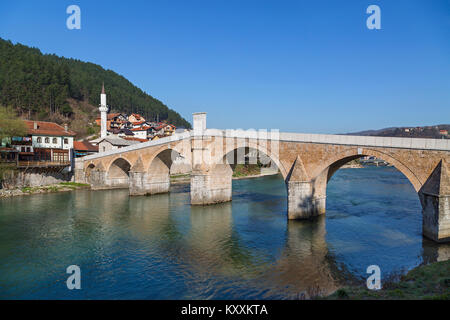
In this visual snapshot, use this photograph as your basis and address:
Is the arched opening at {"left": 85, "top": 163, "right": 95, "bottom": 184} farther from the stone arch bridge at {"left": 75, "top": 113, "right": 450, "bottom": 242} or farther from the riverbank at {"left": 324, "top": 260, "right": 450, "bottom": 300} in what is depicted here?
the riverbank at {"left": 324, "top": 260, "right": 450, "bottom": 300}

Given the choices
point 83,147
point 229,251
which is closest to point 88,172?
point 83,147

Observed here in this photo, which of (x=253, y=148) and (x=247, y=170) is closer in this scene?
(x=253, y=148)

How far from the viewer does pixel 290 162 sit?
1744cm

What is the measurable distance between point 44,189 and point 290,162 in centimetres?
2177

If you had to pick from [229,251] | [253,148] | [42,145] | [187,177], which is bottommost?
[229,251]

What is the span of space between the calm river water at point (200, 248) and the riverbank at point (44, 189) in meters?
2.63

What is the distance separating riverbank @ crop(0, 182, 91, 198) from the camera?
24877 mm

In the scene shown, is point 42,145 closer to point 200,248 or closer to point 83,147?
point 83,147

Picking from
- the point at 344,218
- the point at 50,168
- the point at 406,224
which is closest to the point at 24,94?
the point at 50,168

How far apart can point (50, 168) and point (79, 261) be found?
66.2 feet

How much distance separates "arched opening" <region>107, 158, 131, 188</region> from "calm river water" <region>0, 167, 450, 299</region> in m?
7.63

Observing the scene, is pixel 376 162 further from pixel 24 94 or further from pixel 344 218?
pixel 24 94

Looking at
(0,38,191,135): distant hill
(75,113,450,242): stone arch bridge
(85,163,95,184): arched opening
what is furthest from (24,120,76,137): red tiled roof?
(0,38,191,135): distant hill

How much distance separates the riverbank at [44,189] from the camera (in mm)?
24877
